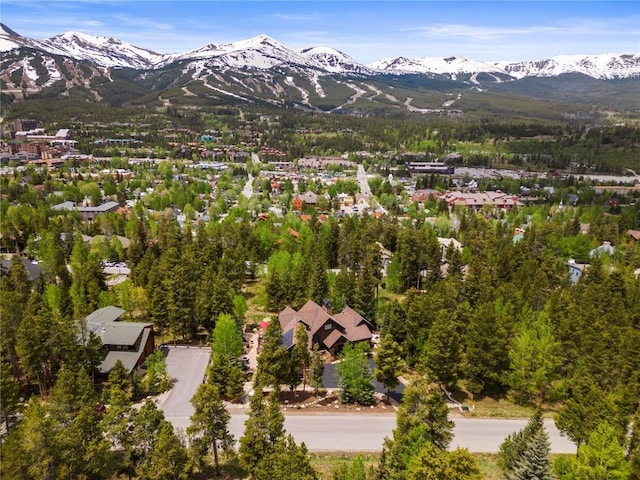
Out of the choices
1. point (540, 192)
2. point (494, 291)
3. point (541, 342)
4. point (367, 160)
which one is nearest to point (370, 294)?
point (494, 291)

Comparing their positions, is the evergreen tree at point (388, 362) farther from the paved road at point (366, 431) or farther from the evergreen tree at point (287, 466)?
the evergreen tree at point (287, 466)

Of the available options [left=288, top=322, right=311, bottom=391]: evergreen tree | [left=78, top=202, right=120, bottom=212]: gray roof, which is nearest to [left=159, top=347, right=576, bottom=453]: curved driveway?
[left=288, top=322, right=311, bottom=391]: evergreen tree

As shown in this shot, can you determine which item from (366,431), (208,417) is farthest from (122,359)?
(366,431)

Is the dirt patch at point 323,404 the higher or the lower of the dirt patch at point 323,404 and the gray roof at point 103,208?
the lower

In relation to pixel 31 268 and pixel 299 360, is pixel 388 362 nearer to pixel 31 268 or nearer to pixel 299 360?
pixel 299 360

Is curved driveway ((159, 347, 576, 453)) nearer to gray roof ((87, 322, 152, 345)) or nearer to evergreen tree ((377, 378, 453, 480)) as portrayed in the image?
evergreen tree ((377, 378, 453, 480))

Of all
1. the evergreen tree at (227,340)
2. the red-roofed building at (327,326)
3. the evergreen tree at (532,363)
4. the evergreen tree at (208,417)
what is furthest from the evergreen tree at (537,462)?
the evergreen tree at (227,340)
